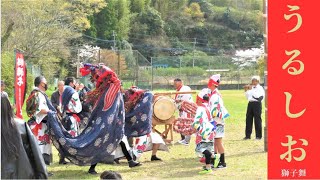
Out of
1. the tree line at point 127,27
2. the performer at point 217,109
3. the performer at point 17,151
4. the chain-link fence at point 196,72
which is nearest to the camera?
the performer at point 17,151

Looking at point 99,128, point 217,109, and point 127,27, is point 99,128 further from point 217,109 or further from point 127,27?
point 127,27

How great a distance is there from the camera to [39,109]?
9859 millimetres

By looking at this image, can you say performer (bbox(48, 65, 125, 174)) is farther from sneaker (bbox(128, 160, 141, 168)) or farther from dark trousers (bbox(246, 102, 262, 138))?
dark trousers (bbox(246, 102, 262, 138))

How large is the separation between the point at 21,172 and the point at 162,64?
58.0m

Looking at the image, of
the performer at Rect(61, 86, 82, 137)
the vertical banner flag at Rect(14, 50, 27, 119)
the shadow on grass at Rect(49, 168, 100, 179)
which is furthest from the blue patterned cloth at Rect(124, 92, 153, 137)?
the vertical banner flag at Rect(14, 50, 27, 119)

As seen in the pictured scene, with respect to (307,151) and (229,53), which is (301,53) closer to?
(307,151)

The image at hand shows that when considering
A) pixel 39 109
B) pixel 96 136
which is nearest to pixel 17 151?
pixel 96 136

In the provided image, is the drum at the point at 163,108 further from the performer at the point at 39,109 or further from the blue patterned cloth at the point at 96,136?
the blue patterned cloth at the point at 96,136

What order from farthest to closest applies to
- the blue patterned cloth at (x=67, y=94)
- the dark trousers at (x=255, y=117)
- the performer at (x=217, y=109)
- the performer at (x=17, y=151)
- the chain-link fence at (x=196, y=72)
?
the chain-link fence at (x=196, y=72)
the dark trousers at (x=255, y=117)
the blue patterned cloth at (x=67, y=94)
the performer at (x=217, y=109)
the performer at (x=17, y=151)

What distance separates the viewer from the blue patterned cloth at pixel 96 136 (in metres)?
9.60

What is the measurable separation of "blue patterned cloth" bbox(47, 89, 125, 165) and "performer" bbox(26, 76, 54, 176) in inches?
11.1

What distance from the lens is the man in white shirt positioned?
14352 mm

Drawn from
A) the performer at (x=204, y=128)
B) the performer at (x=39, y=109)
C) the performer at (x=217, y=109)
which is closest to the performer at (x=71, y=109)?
the performer at (x=39, y=109)

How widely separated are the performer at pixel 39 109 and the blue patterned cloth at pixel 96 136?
0.92 feet
